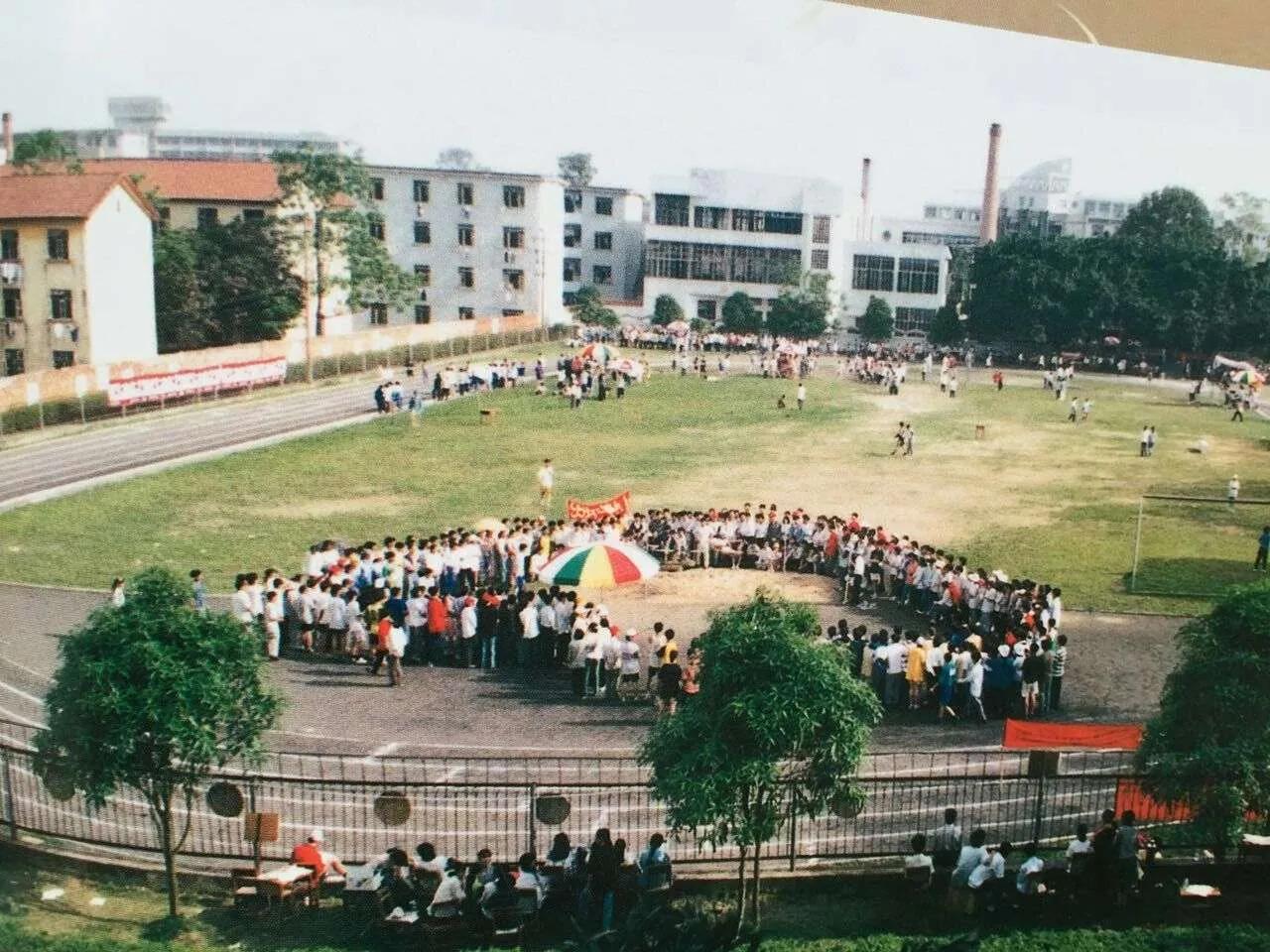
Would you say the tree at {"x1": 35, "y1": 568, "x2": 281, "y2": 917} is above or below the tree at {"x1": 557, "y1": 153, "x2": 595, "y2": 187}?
below

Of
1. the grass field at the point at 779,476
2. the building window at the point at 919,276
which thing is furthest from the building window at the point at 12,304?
the building window at the point at 919,276

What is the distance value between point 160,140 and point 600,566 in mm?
3339

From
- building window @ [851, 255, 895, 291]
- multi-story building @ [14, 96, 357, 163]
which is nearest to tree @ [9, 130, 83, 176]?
multi-story building @ [14, 96, 357, 163]

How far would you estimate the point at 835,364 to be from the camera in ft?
28.6

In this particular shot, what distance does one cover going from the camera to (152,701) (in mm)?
4105

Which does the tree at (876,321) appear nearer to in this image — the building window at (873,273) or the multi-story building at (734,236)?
the building window at (873,273)

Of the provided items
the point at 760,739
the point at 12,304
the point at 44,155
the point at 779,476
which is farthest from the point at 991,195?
the point at 12,304

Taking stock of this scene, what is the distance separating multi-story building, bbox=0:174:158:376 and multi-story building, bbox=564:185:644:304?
2408 millimetres

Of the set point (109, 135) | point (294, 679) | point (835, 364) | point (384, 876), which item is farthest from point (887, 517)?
point (109, 135)

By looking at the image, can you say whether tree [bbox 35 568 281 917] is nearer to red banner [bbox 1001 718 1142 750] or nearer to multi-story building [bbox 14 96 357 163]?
multi-story building [bbox 14 96 357 163]

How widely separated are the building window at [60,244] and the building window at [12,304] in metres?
0.24

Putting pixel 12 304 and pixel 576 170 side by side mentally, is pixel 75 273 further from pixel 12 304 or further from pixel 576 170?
pixel 576 170

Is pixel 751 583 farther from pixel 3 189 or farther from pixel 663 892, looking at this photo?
pixel 3 189

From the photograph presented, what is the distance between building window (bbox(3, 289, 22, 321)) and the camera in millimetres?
5719
